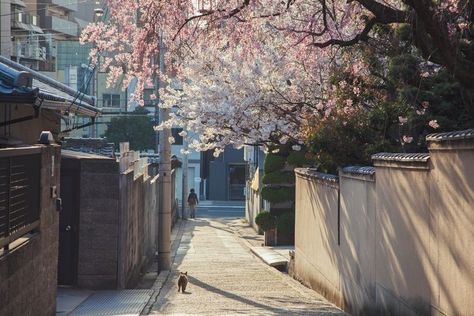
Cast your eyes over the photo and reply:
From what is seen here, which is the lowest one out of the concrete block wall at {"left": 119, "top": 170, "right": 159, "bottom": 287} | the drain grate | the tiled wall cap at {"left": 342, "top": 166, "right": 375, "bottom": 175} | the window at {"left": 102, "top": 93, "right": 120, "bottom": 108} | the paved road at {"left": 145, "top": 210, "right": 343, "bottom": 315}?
the paved road at {"left": 145, "top": 210, "right": 343, "bottom": 315}

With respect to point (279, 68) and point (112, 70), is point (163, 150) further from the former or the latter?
point (112, 70)

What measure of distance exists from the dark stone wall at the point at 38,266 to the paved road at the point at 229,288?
9.04ft

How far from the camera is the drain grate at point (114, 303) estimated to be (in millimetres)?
11352

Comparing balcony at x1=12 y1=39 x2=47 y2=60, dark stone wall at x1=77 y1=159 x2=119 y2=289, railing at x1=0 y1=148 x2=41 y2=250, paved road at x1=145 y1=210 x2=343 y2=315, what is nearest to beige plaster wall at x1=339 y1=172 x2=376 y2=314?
paved road at x1=145 y1=210 x2=343 y2=315

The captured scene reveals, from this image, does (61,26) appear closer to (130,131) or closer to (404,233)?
(130,131)

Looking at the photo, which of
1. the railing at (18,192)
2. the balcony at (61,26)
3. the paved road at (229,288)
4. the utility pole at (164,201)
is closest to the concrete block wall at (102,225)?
the paved road at (229,288)

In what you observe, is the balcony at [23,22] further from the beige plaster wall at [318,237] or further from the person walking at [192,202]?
the beige plaster wall at [318,237]

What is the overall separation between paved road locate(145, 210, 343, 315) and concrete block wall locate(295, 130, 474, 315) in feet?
3.09

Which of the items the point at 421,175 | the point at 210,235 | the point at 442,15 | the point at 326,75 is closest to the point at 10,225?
the point at 421,175

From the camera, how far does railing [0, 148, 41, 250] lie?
6988 mm

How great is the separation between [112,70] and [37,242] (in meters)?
Answer: 5.98

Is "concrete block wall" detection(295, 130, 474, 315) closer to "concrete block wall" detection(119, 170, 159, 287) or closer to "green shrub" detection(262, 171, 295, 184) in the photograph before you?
"concrete block wall" detection(119, 170, 159, 287)

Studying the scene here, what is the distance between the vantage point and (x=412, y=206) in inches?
343

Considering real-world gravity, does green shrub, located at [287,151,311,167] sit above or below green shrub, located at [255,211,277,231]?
above
